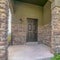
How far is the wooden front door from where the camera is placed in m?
6.51

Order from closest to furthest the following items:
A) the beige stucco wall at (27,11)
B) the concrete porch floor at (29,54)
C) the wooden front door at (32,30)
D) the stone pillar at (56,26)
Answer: the concrete porch floor at (29,54) < the stone pillar at (56,26) < the beige stucco wall at (27,11) < the wooden front door at (32,30)

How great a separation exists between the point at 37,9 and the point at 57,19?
10.5 feet

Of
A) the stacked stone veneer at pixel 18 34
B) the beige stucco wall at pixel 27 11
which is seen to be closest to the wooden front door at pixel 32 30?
the beige stucco wall at pixel 27 11

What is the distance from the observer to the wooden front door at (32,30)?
651 cm

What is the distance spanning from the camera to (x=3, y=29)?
2.38 meters

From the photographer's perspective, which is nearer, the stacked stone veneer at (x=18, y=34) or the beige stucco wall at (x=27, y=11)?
the stacked stone veneer at (x=18, y=34)

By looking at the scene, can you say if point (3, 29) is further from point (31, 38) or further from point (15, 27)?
point (31, 38)

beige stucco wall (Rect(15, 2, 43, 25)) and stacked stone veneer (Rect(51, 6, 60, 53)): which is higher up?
beige stucco wall (Rect(15, 2, 43, 25))

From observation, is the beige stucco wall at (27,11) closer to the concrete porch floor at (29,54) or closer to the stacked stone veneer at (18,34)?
the stacked stone veneer at (18,34)

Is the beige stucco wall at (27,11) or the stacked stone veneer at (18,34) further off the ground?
the beige stucco wall at (27,11)

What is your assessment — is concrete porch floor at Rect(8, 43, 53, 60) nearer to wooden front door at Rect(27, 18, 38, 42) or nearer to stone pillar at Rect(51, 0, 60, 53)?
stone pillar at Rect(51, 0, 60, 53)

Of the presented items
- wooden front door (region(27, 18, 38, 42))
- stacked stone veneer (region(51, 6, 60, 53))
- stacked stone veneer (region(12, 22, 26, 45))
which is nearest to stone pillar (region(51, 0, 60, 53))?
stacked stone veneer (region(51, 6, 60, 53))

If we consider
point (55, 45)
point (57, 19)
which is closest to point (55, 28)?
point (57, 19)

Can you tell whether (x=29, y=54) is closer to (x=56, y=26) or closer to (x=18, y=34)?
(x=56, y=26)
